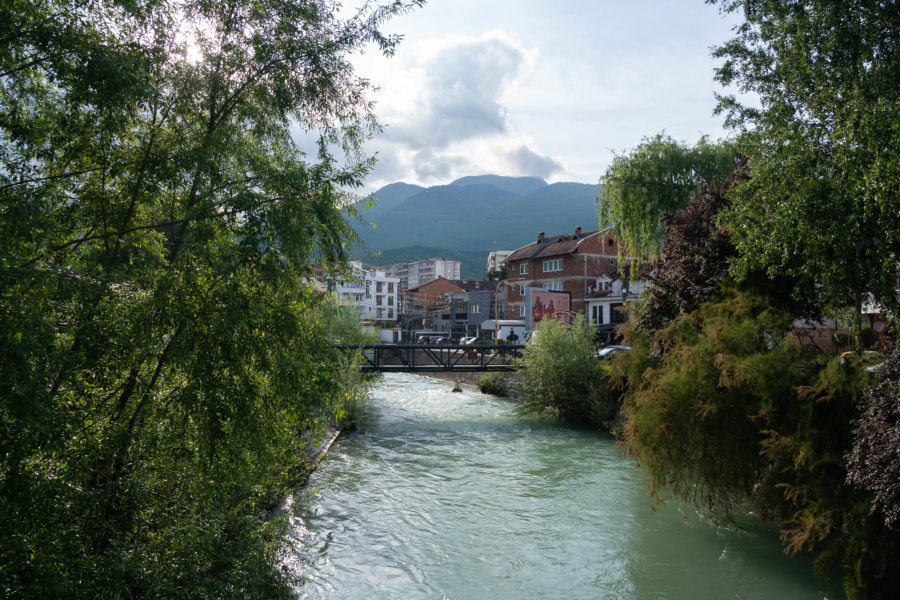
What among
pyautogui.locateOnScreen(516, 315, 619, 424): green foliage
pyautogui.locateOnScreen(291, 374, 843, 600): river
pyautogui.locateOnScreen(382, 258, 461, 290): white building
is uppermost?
pyautogui.locateOnScreen(382, 258, 461, 290): white building

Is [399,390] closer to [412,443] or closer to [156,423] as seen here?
[412,443]

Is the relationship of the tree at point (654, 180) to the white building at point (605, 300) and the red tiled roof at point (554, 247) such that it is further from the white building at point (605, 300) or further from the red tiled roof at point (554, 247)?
the red tiled roof at point (554, 247)

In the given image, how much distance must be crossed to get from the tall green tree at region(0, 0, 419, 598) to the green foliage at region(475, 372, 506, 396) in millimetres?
29611

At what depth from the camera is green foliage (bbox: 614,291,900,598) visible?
24.0ft

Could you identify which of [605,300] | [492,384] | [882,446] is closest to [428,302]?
[605,300]

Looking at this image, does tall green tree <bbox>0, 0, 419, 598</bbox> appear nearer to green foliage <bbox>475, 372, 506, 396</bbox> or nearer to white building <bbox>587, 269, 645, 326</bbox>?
green foliage <bbox>475, 372, 506, 396</bbox>

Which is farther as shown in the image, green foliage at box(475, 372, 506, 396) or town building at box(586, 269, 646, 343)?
town building at box(586, 269, 646, 343)

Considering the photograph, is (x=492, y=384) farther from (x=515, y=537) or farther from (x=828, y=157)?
(x=828, y=157)

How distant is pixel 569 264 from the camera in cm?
5100

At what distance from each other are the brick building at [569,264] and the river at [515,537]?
103ft

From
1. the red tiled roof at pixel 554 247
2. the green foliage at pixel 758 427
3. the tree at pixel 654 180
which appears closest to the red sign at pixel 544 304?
the red tiled roof at pixel 554 247

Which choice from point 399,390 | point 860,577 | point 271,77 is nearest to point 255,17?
point 271,77

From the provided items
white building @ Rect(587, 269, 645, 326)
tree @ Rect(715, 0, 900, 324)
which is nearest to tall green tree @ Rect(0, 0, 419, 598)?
tree @ Rect(715, 0, 900, 324)

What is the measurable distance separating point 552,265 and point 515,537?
43.3 meters
